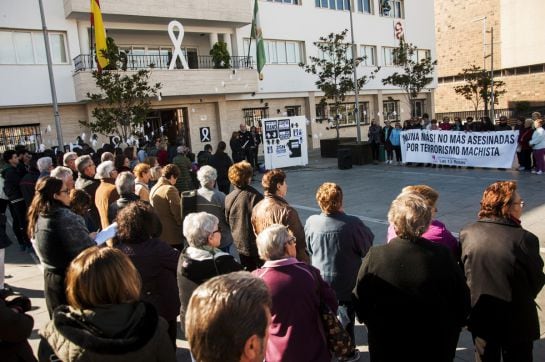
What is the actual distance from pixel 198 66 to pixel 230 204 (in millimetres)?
22209

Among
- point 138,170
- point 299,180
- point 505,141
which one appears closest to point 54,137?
point 299,180

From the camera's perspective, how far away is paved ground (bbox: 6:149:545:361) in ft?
17.6

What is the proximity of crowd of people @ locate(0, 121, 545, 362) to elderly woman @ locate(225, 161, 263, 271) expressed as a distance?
490 mm

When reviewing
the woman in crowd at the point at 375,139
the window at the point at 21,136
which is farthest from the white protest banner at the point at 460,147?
the window at the point at 21,136

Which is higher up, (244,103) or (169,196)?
(244,103)

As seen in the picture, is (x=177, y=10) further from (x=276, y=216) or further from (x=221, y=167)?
(x=276, y=216)

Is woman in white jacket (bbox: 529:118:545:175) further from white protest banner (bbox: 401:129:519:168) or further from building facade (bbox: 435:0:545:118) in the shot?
building facade (bbox: 435:0:545:118)

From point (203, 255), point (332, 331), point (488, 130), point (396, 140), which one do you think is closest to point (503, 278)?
point (332, 331)

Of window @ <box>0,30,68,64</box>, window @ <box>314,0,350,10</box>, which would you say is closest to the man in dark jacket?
window @ <box>0,30,68,64</box>

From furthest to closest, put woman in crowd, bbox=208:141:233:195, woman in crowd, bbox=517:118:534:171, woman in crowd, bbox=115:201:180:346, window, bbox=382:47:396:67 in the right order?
window, bbox=382:47:396:67, woman in crowd, bbox=517:118:534:171, woman in crowd, bbox=208:141:233:195, woman in crowd, bbox=115:201:180:346

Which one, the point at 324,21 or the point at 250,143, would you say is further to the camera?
the point at 324,21

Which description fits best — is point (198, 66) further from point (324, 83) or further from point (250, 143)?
point (250, 143)

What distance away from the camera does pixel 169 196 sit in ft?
19.0

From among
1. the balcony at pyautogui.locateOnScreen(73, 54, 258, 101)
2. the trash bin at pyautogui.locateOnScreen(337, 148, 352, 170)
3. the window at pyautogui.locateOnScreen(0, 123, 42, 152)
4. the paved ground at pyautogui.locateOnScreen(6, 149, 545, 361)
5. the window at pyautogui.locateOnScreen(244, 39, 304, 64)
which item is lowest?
the paved ground at pyautogui.locateOnScreen(6, 149, 545, 361)
